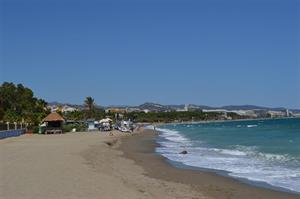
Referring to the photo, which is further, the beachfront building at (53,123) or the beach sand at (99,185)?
the beachfront building at (53,123)

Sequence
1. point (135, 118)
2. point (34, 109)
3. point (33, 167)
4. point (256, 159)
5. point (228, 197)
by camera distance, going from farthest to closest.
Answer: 1. point (135, 118)
2. point (34, 109)
3. point (256, 159)
4. point (33, 167)
5. point (228, 197)

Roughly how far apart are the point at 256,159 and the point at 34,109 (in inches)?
2229

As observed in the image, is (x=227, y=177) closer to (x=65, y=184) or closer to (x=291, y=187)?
(x=291, y=187)

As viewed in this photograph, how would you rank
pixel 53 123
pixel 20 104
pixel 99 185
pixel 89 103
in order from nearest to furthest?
pixel 99 185
pixel 53 123
pixel 20 104
pixel 89 103

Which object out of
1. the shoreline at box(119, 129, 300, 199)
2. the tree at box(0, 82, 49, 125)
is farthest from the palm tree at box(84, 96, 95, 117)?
the shoreline at box(119, 129, 300, 199)

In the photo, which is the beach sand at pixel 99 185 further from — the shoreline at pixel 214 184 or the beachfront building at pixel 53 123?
the beachfront building at pixel 53 123

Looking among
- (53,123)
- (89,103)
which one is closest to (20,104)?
(53,123)

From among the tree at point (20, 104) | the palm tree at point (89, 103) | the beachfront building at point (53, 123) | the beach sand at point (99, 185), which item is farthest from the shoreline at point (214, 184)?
the palm tree at point (89, 103)

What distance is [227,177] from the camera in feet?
57.6

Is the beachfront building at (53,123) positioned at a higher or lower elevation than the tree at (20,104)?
lower

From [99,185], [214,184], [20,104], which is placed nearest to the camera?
[99,185]

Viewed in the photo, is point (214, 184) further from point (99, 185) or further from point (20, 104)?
point (20, 104)

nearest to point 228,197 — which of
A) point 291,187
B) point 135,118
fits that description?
point 291,187

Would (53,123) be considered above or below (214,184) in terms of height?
above
